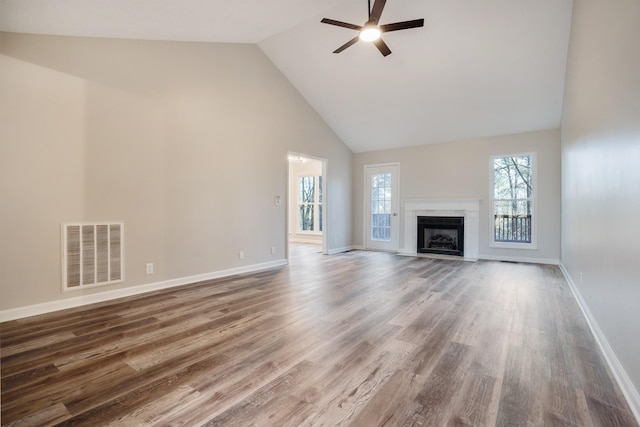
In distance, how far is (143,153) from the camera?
12.7 ft

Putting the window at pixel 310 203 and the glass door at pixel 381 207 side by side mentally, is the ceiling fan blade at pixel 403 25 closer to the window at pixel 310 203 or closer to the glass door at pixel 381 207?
the glass door at pixel 381 207

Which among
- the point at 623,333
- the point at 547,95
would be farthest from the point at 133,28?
the point at 547,95

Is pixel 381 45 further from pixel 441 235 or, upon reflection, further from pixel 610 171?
pixel 441 235

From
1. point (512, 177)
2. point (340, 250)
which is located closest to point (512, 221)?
point (512, 177)

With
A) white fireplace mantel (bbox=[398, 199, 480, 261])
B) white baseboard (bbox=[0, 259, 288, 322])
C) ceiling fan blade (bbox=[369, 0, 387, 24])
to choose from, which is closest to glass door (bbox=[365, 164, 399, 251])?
white fireplace mantel (bbox=[398, 199, 480, 261])

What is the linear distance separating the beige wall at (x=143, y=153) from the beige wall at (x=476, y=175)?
2879 millimetres

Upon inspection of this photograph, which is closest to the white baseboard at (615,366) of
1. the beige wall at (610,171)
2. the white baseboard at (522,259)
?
the beige wall at (610,171)

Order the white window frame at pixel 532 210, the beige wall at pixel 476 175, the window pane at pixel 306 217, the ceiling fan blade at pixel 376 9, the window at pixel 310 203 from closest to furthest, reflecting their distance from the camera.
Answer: the ceiling fan blade at pixel 376 9
the beige wall at pixel 476 175
the white window frame at pixel 532 210
the window at pixel 310 203
the window pane at pixel 306 217

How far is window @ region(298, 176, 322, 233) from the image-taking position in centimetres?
977

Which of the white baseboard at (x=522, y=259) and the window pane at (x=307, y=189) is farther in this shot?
the window pane at (x=307, y=189)

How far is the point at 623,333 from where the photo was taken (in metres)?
1.81

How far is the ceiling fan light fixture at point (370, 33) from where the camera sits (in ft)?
10.9

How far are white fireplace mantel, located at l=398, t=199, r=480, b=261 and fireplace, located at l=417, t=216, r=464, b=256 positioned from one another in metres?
0.09

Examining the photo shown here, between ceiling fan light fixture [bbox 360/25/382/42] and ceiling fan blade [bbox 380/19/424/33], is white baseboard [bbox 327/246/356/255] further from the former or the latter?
ceiling fan blade [bbox 380/19/424/33]
